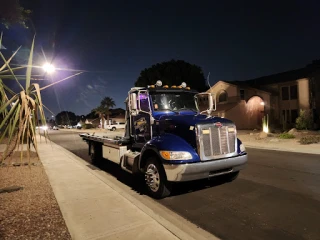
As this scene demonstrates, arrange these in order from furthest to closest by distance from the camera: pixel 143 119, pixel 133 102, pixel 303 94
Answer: pixel 303 94 → pixel 143 119 → pixel 133 102

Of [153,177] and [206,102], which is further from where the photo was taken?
[206,102]

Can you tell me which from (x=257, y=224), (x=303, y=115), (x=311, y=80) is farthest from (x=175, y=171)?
(x=311, y=80)

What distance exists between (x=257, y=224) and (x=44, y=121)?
4059 millimetres

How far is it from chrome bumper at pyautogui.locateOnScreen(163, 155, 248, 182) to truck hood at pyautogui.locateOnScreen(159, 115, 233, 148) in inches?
20.0

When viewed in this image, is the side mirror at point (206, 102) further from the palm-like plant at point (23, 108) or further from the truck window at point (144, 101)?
the palm-like plant at point (23, 108)

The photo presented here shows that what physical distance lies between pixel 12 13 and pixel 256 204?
11.4 m

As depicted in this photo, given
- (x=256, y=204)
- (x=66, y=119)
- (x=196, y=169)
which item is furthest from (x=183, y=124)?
(x=66, y=119)

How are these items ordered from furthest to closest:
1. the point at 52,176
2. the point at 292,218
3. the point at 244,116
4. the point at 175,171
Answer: the point at 244,116 → the point at 52,176 → the point at 175,171 → the point at 292,218

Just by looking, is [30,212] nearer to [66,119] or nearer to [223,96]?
[223,96]

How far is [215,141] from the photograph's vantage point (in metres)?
5.82

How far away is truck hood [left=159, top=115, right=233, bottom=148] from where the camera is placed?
570cm

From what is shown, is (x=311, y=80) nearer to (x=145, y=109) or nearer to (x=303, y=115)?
(x=303, y=115)

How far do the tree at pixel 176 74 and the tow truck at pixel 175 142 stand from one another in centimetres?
3342

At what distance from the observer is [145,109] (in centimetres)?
696
